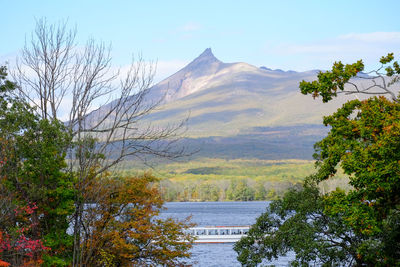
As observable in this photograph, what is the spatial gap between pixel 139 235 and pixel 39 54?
34.5ft

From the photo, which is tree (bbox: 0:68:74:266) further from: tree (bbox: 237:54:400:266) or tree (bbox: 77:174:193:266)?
tree (bbox: 237:54:400:266)

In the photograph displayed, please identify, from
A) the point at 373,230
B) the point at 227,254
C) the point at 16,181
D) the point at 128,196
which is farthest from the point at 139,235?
the point at 227,254

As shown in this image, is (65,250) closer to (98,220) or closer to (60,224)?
(60,224)

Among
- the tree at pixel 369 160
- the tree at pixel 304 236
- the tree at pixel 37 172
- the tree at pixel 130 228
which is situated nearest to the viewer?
the tree at pixel 369 160

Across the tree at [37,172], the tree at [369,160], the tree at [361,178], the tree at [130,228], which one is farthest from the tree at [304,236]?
the tree at [37,172]

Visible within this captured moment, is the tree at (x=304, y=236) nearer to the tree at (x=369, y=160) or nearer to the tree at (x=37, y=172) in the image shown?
the tree at (x=369, y=160)

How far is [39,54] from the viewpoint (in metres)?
28.0

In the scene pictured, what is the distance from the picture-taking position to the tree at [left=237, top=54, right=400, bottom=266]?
1666 cm

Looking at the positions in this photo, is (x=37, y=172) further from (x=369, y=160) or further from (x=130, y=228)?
(x=369, y=160)

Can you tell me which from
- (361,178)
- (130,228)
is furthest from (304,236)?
(130,228)

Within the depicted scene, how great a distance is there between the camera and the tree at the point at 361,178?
16.7 m

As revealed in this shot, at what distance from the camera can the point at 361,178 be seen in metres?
16.8

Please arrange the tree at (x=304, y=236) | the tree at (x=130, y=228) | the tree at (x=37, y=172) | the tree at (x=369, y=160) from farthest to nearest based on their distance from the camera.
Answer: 1. the tree at (x=130, y=228)
2. the tree at (x=37, y=172)
3. the tree at (x=304, y=236)
4. the tree at (x=369, y=160)

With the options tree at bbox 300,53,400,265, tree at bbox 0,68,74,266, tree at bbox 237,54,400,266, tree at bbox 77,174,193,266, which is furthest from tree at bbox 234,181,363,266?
tree at bbox 0,68,74,266
